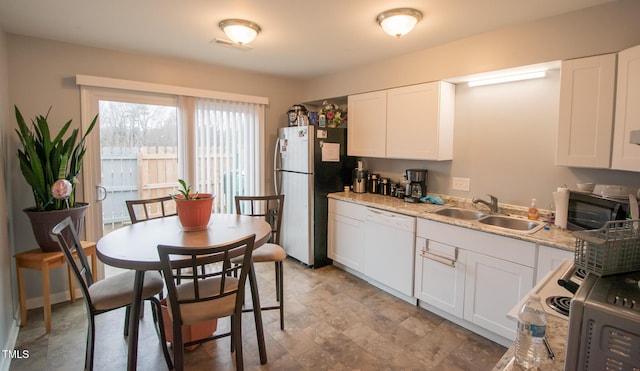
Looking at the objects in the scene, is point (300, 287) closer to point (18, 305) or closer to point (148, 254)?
point (148, 254)

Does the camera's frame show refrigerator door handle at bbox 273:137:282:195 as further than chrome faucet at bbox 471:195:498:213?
Yes

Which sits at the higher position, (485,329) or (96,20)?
(96,20)

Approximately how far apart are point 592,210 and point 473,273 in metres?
0.83

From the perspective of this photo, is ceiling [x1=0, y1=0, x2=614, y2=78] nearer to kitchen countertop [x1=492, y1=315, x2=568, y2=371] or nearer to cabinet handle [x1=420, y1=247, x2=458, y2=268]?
cabinet handle [x1=420, y1=247, x2=458, y2=268]

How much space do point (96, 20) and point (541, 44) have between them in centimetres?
322

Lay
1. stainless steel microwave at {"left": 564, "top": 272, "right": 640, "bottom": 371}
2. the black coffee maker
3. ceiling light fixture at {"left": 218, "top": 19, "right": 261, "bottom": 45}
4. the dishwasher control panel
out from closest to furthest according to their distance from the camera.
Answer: stainless steel microwave at {"left": 564, "top": 272, "right": 640, "bottom": 371}, ceiling light fixture at {"left": 218, "top": 19, "right": 261, "bottom": 45}, the dishwasher control panel, the black coffee maker

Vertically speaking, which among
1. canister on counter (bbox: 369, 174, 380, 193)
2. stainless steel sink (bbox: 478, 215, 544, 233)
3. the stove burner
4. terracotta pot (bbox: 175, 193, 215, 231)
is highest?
canister on counter (bbox: 369, 174, 380, 193)

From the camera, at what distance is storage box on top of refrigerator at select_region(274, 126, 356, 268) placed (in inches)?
140

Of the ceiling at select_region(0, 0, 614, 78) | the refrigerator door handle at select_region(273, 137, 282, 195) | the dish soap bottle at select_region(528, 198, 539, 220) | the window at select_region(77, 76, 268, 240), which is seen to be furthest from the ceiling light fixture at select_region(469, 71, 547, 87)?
the window at select_region(77, 76, 268, 240)

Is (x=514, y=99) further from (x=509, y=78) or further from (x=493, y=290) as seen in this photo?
(x=493, y=290)

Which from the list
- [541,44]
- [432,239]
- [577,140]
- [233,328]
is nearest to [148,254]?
[233,328]

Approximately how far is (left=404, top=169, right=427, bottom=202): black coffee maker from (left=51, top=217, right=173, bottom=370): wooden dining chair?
2302mm

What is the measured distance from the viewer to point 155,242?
1940 millimetres

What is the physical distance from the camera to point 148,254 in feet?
5.68
